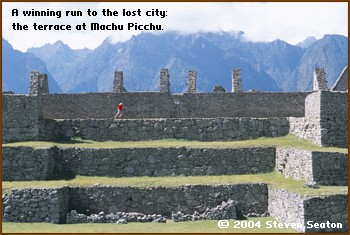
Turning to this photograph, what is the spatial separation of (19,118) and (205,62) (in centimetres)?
8056

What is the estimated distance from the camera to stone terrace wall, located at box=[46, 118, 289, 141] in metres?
24.9

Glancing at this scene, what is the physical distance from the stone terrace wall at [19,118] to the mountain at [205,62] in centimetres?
6881

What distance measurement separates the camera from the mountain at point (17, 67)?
326ft

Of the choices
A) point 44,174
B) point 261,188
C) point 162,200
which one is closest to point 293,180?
point 261,188

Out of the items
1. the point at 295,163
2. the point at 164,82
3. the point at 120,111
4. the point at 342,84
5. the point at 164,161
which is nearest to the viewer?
the point at 295,163

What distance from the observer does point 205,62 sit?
10281 centimetres

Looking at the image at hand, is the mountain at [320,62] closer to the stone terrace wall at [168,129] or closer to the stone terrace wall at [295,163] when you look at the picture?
the stone terrace wall at [168,129]

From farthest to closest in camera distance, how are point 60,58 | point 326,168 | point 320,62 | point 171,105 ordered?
1. point 60,58
2. point 320,62
3. point 171,105
4. point 326,168

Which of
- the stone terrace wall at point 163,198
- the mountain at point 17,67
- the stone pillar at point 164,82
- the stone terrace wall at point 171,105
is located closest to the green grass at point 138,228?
the stone terrace wall at point 163,198

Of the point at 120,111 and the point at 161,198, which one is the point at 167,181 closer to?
the point at 161,198

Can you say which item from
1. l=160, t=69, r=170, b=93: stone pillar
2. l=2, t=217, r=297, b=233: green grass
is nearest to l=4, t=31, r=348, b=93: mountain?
l=160, t=69, r=170, b=93: stone pillar

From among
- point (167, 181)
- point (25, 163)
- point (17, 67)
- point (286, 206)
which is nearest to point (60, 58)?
point (17, 67)

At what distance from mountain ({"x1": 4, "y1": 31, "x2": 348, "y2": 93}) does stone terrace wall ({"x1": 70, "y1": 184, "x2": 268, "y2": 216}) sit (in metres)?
72.0

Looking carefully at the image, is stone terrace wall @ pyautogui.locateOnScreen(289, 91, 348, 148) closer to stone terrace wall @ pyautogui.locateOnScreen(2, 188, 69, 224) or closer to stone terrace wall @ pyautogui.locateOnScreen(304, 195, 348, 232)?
stone terrace wall @ pyautogui.locateOnScreen(304, 195, 348, 232)
